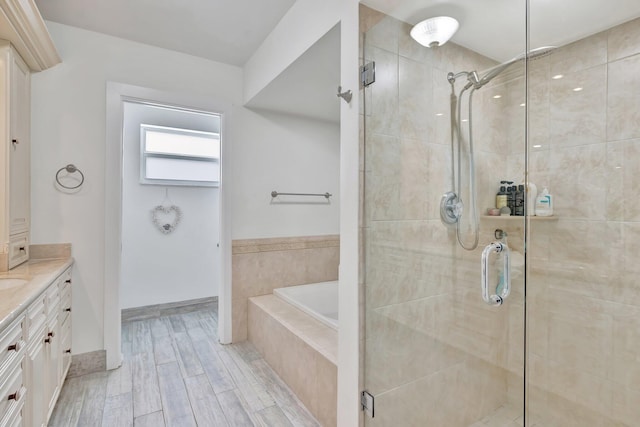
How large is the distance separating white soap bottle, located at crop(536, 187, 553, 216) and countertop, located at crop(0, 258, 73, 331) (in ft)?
7.39

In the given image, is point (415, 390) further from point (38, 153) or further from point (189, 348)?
point (38, 153)

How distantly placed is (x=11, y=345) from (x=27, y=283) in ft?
1.70

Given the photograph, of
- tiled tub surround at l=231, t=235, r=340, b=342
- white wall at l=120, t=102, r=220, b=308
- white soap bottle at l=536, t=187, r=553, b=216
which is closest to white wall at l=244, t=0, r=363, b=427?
white soap bottle at l=536, t=187, r=553, b=216

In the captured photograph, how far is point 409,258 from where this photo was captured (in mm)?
1610

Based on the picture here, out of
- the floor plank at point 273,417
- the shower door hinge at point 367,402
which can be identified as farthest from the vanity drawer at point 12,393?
the shower door hinge at point 367,402

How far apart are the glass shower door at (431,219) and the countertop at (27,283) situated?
1.37 meters

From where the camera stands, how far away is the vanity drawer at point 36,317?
132 centimetres

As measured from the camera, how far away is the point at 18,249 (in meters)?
1.94

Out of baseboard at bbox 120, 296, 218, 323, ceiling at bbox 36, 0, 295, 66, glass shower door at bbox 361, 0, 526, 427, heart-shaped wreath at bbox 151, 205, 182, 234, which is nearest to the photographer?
glass shower door at bbox 361, 0, 526, 427

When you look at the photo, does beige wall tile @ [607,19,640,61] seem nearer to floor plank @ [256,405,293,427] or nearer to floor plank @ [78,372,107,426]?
floor plank @ [256,405,293,427]

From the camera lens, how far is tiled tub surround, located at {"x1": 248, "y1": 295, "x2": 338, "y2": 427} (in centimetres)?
175

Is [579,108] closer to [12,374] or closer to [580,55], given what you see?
[580,55]

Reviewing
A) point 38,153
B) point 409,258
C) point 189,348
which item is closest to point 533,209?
point 409,258

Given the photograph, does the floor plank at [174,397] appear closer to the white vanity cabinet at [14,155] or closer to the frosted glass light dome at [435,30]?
the white vanity cabinet at [14,155]
